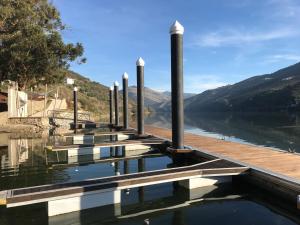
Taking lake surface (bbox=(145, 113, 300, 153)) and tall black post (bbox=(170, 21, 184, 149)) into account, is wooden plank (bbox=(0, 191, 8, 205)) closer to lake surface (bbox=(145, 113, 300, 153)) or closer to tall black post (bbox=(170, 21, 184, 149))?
tall black post (bbox=(170, 21, 184, 149))

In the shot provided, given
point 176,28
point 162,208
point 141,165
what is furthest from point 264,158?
point 176,28

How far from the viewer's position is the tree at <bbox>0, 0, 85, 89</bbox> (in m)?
29.8

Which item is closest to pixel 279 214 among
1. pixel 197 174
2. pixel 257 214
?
pixel 257 214

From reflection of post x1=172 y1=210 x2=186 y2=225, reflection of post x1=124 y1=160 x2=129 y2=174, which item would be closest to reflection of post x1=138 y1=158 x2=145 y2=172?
reflection of post x1=124 y1=160 x2=129 y2=174

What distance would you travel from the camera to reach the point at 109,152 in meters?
19.4

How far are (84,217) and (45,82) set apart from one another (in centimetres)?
3009

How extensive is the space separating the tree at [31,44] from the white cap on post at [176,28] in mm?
20596

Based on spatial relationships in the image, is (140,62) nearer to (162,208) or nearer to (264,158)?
(264,158)

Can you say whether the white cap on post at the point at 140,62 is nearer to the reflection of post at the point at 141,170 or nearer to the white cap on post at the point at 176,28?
the reflection of post at the point at 141,170

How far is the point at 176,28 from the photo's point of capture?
12.6 metres

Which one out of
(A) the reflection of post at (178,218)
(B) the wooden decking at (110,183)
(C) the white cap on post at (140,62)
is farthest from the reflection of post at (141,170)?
(C) the white cap on post at (140,62)

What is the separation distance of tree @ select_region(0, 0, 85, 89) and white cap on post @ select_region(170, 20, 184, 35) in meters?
20.6

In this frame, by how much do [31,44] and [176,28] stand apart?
21.7 meters

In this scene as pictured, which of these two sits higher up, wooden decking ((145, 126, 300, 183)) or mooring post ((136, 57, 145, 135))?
mooring post ((136, 57, 145, 135))
